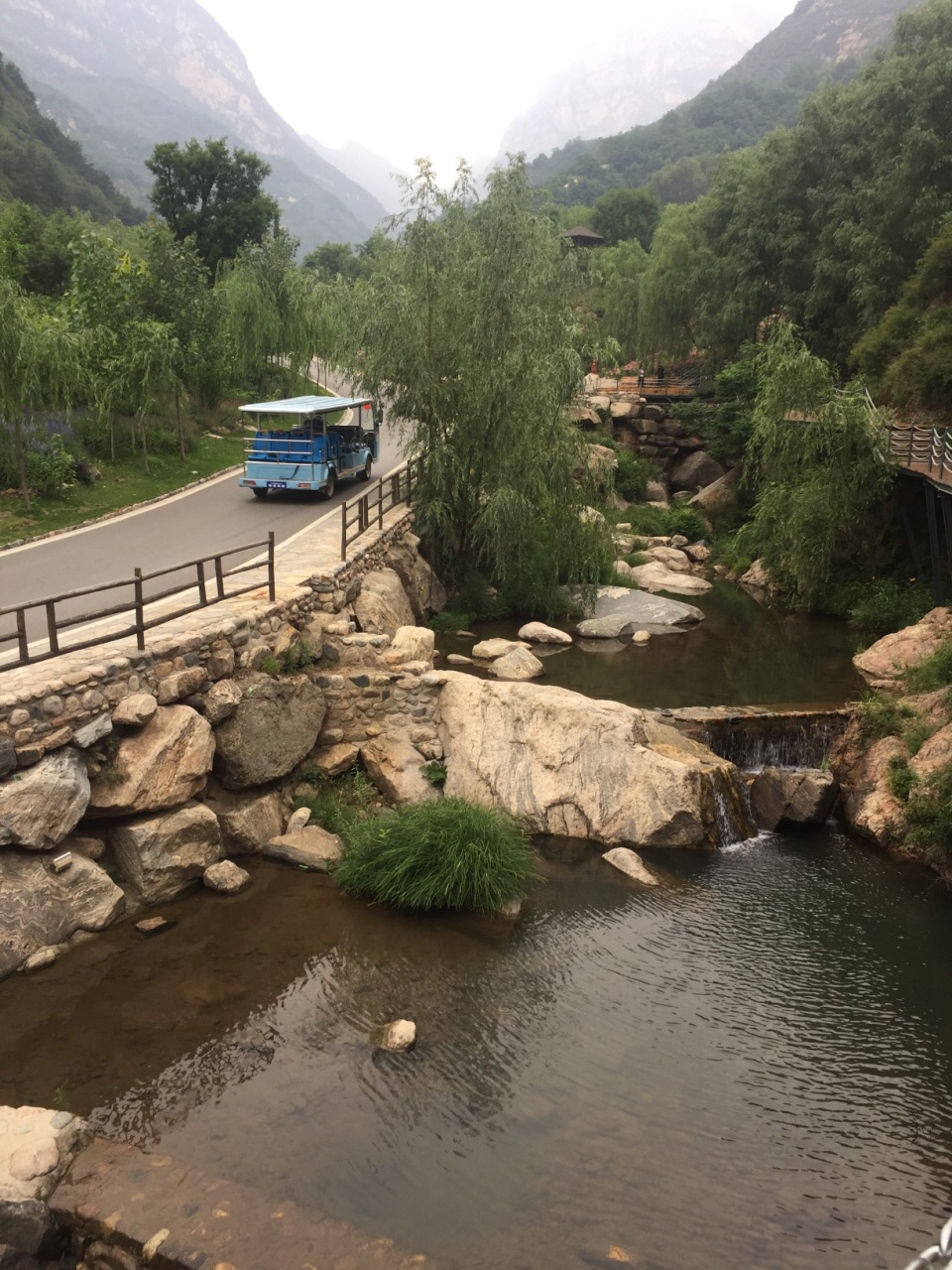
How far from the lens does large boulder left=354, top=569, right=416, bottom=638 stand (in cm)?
1539

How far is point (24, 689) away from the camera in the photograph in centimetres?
895

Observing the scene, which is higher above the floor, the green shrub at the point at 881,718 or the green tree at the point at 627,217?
the green tree at the point at 627,217

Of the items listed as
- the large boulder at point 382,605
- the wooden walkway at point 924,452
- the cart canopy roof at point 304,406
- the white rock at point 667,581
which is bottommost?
the white rock at point 667,581

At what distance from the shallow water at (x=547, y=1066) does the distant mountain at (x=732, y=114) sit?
3859 inches

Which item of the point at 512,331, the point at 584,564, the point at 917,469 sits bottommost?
the point at 584,564

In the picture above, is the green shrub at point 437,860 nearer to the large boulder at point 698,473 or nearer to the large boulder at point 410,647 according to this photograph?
the large boulder at point 410,647

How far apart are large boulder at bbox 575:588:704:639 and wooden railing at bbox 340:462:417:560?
5564 millimetres

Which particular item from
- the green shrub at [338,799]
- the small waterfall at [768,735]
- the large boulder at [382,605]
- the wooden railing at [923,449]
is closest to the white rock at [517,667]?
the large boulder at [382,605]

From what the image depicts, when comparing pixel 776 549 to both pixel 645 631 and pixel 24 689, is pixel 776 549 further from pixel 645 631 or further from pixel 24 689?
pixel 24 689

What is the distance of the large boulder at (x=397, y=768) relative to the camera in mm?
11929

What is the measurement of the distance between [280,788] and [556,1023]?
5158 millimetres

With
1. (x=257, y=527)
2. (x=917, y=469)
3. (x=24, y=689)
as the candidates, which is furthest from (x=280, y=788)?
(x=917, y=469)

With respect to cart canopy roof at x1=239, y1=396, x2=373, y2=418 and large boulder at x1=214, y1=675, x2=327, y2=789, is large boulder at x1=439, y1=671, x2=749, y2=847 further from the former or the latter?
cart canopy roof at x1=239, y1=396, x2=373, y2=418

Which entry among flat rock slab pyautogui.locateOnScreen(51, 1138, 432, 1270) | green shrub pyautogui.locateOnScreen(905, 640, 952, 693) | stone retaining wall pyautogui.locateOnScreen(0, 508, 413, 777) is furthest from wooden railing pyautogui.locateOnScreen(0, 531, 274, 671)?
green shrub pyautogui.locateOnScreen(905, 640, 952, 693)
